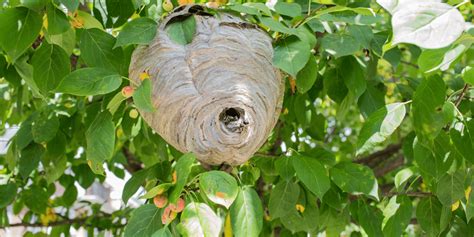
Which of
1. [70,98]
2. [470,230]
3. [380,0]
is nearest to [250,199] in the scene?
[380,0]

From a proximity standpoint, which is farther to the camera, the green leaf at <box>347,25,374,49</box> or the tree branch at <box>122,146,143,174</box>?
the tree branch at <box>122,146,143,174</box>

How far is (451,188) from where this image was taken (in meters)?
1.63

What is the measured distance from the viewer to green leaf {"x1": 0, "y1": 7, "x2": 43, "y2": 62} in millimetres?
1350

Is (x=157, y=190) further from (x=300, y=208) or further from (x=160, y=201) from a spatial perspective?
(x=300, y=208)

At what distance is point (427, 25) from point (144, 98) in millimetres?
614

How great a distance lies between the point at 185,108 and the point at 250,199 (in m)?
0.23

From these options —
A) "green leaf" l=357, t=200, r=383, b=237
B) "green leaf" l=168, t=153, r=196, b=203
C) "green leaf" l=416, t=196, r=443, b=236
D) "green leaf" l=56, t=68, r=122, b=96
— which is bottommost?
"green leaf" l=357, t=200, r=383, b=237

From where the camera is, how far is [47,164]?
91.6 inches

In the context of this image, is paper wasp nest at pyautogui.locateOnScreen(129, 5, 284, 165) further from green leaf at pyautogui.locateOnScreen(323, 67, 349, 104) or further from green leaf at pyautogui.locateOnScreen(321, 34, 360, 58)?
green leaf at pyautogui.locateOnScreen(323, 67, 349, 104)

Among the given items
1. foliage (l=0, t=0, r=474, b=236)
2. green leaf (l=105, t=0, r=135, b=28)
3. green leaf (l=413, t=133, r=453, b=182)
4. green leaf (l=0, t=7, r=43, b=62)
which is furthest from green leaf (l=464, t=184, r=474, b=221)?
green leaf (l=0, t=7, r=43, b=62)

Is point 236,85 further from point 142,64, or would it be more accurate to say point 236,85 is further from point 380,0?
point 380,0

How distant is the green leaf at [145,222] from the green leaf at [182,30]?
0.36 meters

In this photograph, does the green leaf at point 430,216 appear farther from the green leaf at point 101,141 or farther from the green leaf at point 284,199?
the green leaf at point 101,141

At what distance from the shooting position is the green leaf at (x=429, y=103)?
51.5 inches
